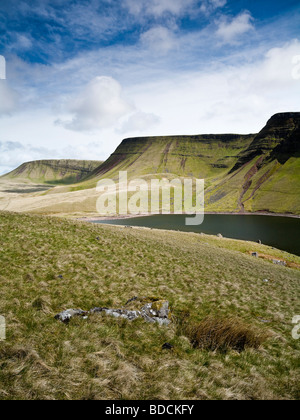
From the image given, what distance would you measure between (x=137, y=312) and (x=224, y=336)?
400cm

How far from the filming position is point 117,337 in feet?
27.2

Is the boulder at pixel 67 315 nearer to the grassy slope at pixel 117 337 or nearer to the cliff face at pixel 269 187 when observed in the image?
the grassy slope at pixel 117 337

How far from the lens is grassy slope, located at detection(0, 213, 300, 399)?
602 centimetres

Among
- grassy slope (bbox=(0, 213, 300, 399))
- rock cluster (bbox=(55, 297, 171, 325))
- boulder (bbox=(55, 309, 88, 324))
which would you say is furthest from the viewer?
rock cluster (bbox=(55, 297, 171, 325))

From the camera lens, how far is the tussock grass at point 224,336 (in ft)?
27.9

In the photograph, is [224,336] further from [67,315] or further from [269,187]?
[269,187]

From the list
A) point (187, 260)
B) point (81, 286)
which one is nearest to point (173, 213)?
point (187, 260)

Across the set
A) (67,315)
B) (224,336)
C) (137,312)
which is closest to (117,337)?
(137,312)

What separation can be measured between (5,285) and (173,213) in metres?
135

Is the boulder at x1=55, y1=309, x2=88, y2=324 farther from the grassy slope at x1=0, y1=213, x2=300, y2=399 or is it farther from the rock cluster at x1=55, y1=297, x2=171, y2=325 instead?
the grassy slope at x1=0, y1=213, x2=300, y2=399

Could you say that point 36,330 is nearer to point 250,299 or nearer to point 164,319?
point 164,319

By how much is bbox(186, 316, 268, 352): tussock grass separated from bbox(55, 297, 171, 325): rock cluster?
1.48 m

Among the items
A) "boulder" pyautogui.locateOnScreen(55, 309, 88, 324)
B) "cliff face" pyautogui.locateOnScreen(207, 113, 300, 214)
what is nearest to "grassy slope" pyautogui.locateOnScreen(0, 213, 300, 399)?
"boulder" pyautogui.locateOnScreen(55, 309, 88, 324)

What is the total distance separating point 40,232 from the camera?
66.8ft
